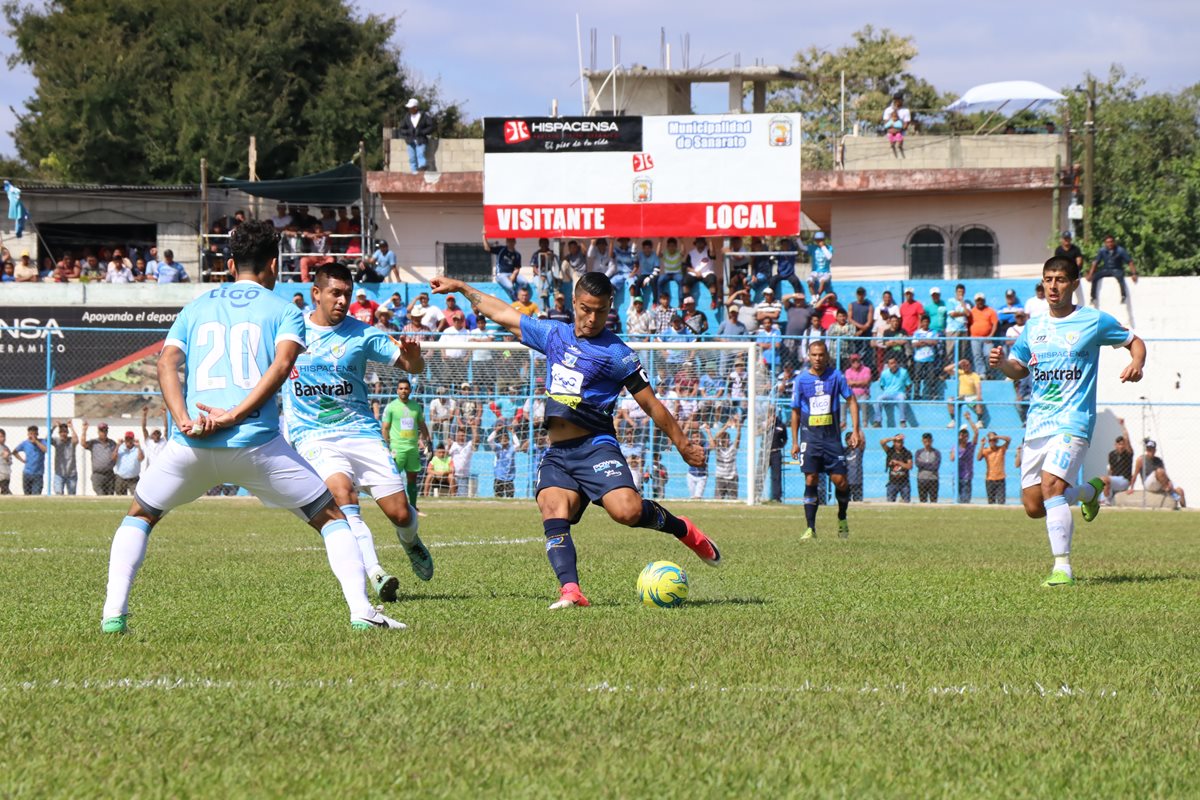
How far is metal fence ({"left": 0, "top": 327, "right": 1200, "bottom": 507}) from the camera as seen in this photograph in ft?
85.9

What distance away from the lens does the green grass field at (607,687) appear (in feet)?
14.0

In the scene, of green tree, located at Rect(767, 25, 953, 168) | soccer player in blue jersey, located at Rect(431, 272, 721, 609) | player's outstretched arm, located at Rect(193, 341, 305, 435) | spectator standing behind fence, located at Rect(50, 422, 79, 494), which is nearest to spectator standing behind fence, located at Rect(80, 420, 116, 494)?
spectator standing behind fence, located at Rect(50, 422, 79, 494)

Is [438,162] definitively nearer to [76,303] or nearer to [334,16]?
[76,303]

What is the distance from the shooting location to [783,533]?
1712 cm

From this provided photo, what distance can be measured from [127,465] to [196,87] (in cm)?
2488

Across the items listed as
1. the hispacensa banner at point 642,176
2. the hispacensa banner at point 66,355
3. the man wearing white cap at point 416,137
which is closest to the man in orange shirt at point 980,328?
the hispacensa banner at point 642,176

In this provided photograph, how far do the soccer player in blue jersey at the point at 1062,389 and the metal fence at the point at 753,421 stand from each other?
1450cm

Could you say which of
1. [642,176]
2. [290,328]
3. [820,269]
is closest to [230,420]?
[290,328]

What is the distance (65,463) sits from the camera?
1105 inches

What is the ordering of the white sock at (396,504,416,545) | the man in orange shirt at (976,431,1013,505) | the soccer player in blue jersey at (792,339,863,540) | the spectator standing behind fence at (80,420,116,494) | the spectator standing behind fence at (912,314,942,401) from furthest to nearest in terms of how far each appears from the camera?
the spectator standing behind fence at (80,420,116,494), the spectator standing behind fence at (912,314,942,401), the man in orange shirt at (976,431,1013,505), the soccer player in blue jersey at (792,339,863,540), the white sock at (396,504,416,545)

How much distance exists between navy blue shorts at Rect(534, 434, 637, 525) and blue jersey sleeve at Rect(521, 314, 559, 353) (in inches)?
23.4

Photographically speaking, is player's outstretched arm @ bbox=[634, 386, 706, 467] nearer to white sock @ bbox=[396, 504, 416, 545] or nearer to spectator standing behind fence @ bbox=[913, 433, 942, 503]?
white sock @ bbox=[396, 504, 416, 545]

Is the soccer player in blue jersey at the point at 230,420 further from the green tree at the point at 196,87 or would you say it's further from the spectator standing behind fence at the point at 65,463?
the green tree at the point at 196,87

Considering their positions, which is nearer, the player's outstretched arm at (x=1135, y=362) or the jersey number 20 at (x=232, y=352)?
the jersey number 20 at (x=232, y=352)
